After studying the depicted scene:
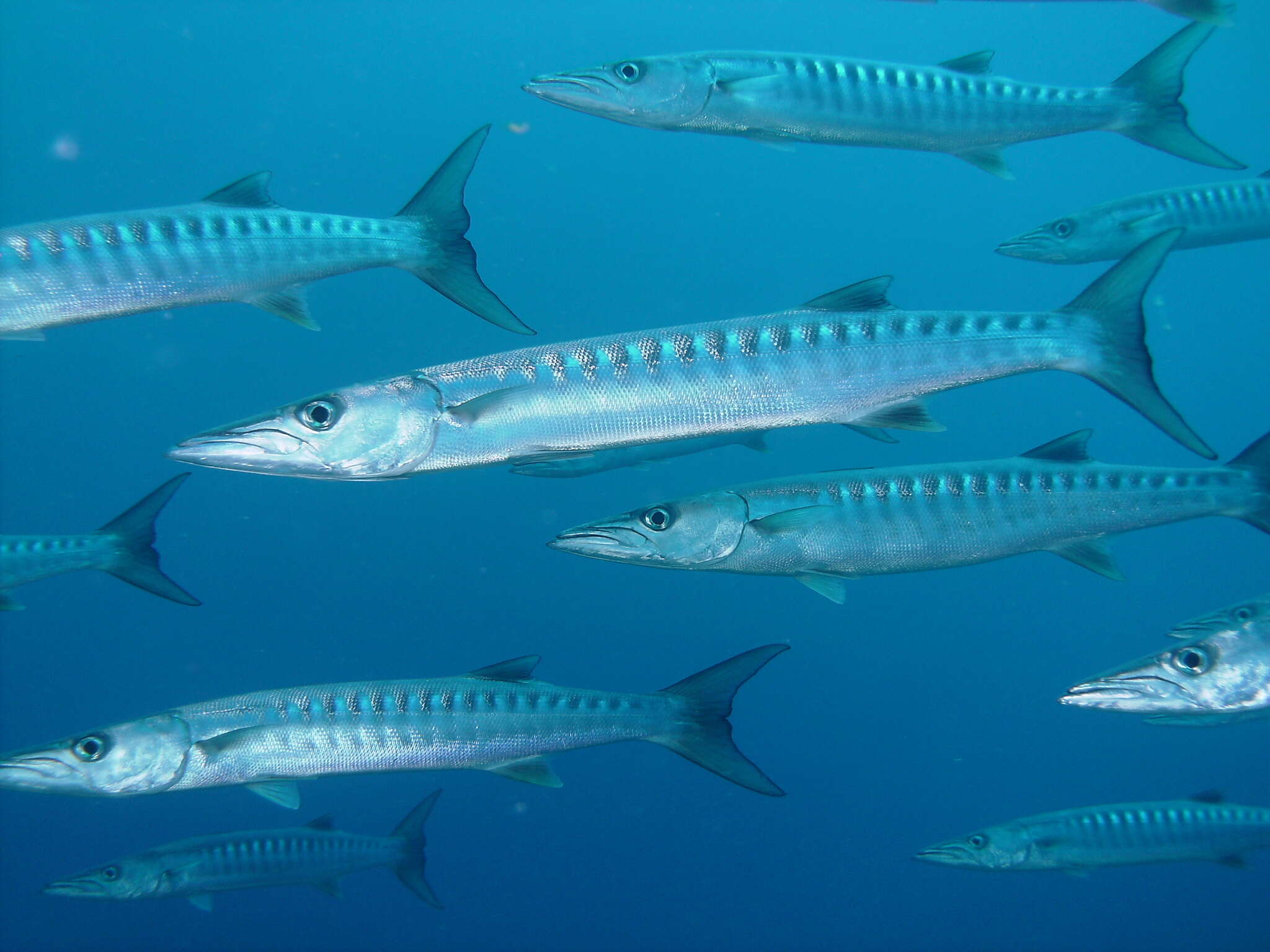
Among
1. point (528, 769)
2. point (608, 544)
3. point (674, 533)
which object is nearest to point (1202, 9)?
point (674, 533)

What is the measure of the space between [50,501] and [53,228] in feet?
58.5

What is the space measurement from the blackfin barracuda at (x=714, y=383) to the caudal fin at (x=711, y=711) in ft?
5.09

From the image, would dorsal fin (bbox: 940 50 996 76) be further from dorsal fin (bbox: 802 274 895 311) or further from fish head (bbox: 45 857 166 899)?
fish head (bbox: 45 857 166 899)

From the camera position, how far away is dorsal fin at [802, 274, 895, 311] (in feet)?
11.7

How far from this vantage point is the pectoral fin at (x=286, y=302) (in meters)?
4.19

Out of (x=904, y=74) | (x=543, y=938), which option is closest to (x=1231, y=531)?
(x=543, y=938)

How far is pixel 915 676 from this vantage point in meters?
18.0

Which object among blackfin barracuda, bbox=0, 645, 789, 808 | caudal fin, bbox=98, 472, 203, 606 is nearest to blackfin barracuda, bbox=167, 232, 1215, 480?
blackfin barracuda, bbox=0, 645, 789, 808

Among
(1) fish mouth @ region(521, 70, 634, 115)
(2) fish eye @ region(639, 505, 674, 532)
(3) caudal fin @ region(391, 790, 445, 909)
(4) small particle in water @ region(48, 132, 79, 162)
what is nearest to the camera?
(2) fish eye @ region(639, 505, 674, 532)

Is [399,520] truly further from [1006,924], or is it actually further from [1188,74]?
[1188,74]

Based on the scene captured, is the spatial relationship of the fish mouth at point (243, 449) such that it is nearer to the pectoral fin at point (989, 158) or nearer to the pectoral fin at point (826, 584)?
the pectoral fin at point (826, 584)

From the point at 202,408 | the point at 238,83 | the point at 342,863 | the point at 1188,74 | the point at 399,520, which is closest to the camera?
the point at 342,863

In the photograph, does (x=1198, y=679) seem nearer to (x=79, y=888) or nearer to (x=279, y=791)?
(x=279, y=791)

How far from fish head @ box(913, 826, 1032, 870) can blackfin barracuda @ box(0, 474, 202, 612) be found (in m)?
6.65
